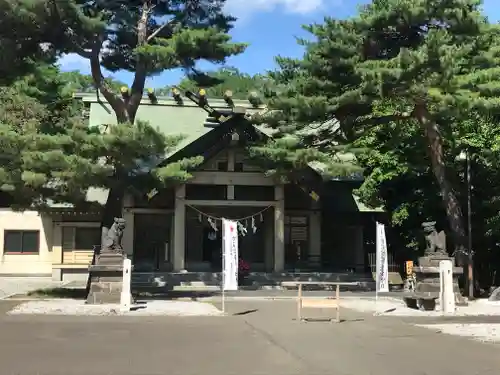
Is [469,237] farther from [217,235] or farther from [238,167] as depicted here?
[217,235]

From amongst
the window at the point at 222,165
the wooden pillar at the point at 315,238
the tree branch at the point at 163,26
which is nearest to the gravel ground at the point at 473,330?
the tree branch at the point at 163,26

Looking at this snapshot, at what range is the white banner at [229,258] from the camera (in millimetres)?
15484

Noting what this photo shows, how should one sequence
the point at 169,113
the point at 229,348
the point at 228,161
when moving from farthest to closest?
the point at 169,113, the point at 228,161, the point at 229,348

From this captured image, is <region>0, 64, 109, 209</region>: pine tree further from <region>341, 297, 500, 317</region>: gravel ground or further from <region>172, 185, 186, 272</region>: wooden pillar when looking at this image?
<region>172, 185, 186, 272</region>: wooden pillar

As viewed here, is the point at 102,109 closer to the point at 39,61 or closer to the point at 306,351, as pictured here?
the point at 39,61

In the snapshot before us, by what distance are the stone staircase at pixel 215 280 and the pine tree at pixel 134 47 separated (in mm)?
6683

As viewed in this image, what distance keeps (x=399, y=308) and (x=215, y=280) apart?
10.3m

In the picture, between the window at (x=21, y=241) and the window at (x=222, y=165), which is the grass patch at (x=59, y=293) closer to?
the window at (x=21, y=241)

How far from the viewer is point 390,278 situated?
26062 millimetres

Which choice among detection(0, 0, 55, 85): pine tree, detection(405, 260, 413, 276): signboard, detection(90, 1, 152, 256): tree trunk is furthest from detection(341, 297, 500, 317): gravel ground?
detection(0, 0, 55, 85): pine tree

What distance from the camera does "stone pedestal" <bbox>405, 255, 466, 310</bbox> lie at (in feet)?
53.7

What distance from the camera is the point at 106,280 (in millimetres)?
16891

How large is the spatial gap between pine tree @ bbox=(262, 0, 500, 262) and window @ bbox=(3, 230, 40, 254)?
49.2 feet

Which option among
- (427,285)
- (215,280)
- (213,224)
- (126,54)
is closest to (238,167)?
(213,224)
